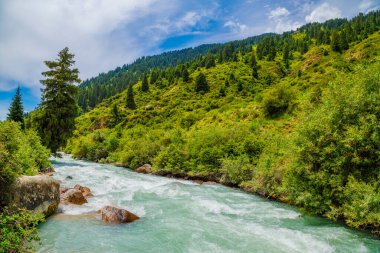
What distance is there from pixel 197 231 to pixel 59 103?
32651mm

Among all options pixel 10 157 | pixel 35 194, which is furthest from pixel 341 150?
pixel 10 157

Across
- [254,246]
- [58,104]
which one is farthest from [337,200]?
[58,104]

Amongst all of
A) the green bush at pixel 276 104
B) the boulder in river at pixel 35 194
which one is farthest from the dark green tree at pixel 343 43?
the boulder in river at pixel 35 194

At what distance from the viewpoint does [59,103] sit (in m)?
38.0

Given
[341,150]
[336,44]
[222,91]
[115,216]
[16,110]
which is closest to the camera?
[115,216]

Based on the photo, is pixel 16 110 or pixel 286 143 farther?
pixel 16 110

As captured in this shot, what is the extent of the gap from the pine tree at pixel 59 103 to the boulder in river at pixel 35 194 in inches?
1035

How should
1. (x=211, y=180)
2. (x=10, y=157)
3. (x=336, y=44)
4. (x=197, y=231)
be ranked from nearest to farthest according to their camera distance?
(x=10, y=157) → (x=197, y=231) → (x=211, y=180) → (x=336, y=44)

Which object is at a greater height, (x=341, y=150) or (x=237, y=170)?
(x=341, y=150)

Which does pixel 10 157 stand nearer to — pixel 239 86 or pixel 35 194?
pixel 35 194

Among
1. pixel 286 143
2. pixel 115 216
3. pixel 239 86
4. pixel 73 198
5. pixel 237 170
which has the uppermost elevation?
pixel 239 86

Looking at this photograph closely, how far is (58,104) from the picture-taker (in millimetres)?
38156

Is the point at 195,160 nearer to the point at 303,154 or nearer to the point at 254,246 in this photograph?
the point at 303,154

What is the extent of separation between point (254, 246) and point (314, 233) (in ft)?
13.0
